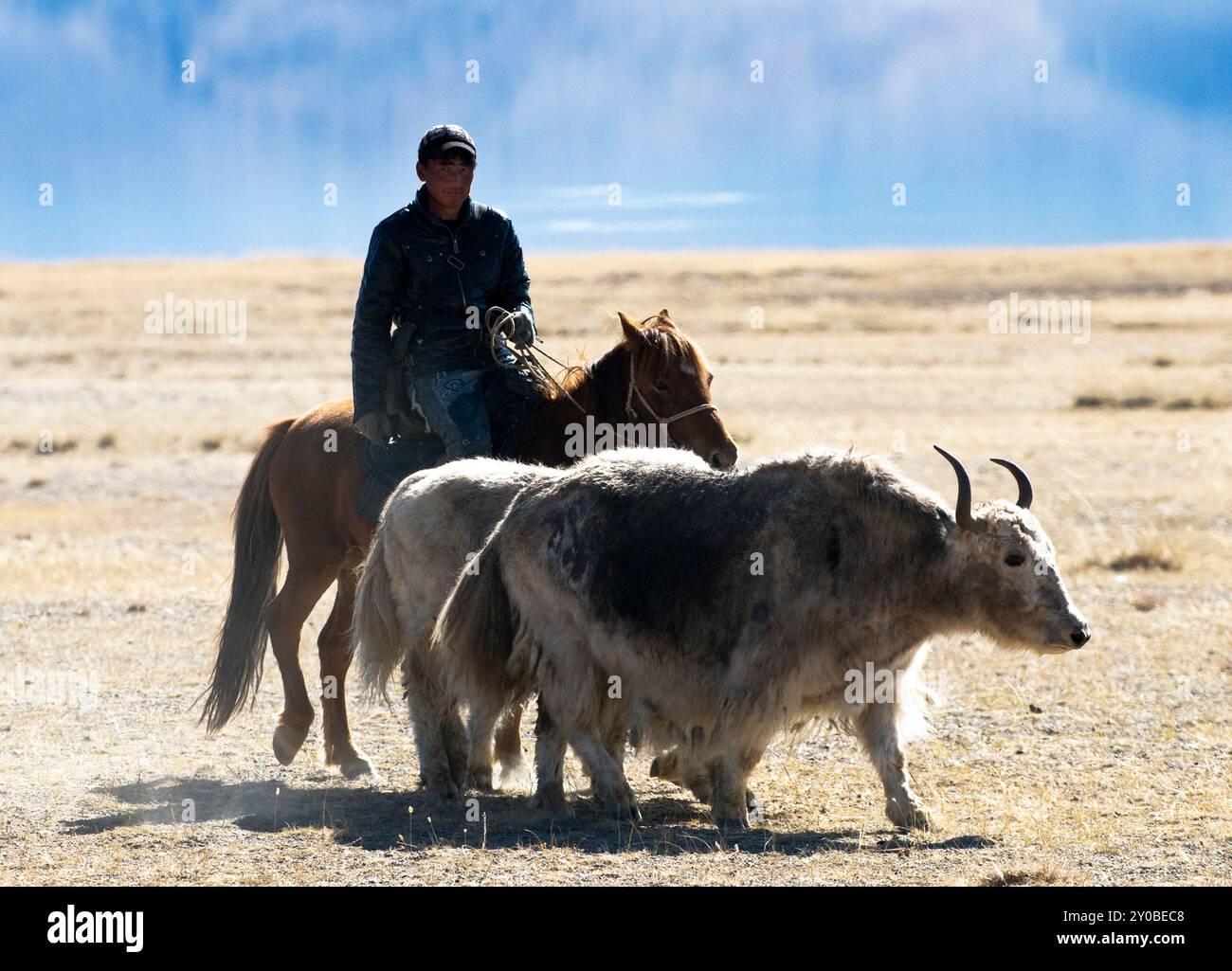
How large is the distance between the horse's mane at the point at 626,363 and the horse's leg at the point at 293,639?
1903mm

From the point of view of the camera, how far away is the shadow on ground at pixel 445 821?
22.5 feet

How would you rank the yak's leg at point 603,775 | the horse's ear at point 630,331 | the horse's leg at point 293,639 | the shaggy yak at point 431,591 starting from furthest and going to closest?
the horse's leg at point 293,639
the horse's ear at point 630,331
the shaggy yak at point 431,591
the yak's leg at point 603,775

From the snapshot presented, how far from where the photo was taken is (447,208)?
920cm

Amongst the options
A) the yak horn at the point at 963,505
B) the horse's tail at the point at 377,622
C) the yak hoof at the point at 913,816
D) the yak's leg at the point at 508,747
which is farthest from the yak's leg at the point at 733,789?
the horse's tail at the point at 377,622

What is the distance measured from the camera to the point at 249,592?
990 cm

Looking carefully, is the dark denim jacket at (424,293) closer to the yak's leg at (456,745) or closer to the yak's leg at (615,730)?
the yak's leg at (456,745)

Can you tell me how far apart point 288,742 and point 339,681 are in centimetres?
47

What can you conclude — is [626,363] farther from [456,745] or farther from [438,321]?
[456,745]

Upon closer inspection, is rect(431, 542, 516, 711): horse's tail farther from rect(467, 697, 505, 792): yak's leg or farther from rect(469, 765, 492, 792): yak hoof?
rect(469, 765, 492, 792): yak hoof

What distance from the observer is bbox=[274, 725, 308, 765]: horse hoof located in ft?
29.9

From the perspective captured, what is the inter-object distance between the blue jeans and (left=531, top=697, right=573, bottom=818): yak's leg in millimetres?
1966

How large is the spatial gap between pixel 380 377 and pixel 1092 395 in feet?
76.8

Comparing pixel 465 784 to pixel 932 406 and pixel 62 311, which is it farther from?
pixel 62 311
